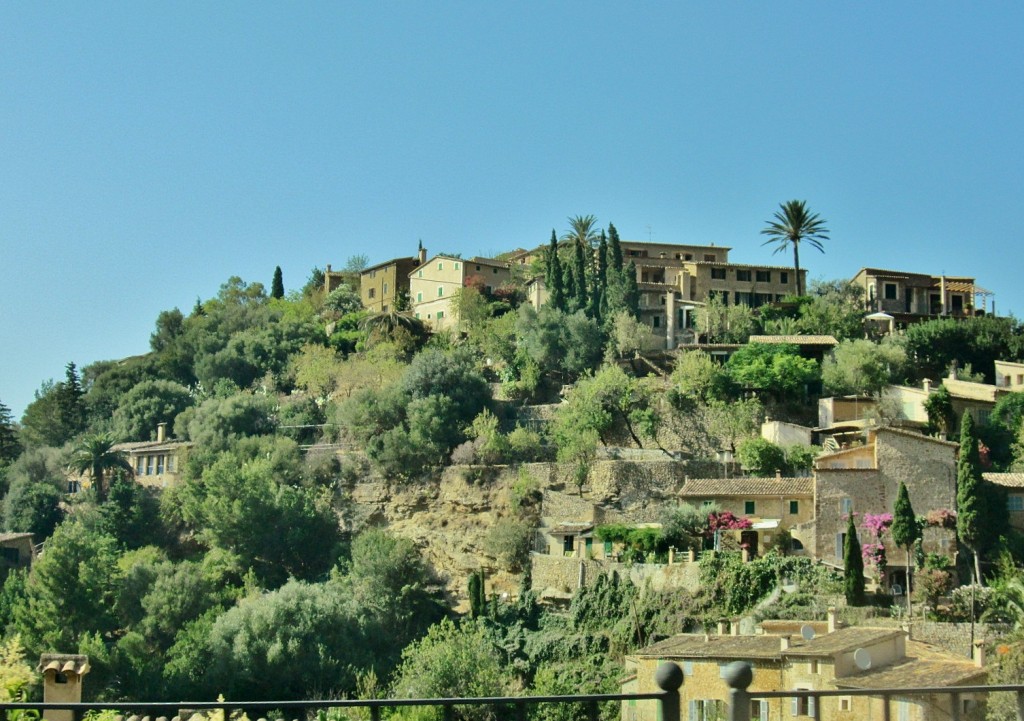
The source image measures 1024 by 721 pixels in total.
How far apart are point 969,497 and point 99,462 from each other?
36.6 m

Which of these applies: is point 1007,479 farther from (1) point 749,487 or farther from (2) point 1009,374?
(2) point 1009,374

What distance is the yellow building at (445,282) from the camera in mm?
69000

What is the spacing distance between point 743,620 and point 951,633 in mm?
5372

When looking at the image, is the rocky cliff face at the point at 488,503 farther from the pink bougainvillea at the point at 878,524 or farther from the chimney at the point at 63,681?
the chimney at the point at 63,681

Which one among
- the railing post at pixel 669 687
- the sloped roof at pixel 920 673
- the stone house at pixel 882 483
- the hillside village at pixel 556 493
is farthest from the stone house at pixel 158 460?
the railing post at pixel 669 687

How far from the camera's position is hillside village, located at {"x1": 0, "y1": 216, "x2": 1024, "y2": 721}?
38938mm

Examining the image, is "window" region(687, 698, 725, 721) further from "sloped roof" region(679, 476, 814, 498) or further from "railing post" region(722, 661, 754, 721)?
"sloped roof" region(679, 476, 814, 498)

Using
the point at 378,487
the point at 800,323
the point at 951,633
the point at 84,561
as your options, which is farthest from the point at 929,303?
the point at 84,561

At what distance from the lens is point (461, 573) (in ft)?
162

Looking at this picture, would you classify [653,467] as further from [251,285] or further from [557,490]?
[251,285]

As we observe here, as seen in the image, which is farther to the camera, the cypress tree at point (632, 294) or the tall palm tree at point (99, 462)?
the tall palm tree at point (99, 462)

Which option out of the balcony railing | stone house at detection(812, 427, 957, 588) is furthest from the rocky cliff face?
the balcony railing

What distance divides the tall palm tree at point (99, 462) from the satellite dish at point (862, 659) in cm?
3933

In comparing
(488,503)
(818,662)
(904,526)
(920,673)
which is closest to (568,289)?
(488,503)
